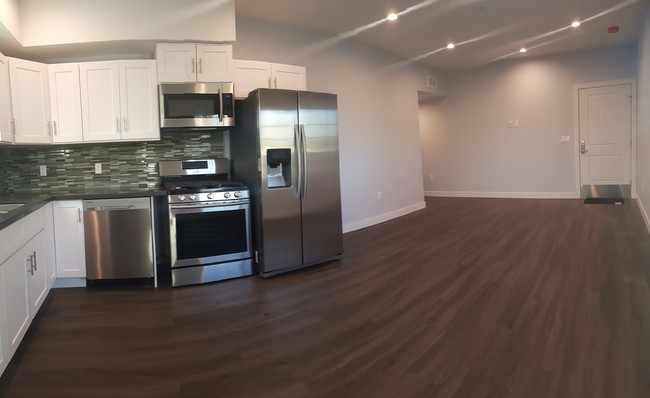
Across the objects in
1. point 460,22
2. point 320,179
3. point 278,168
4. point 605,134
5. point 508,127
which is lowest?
point 320,179

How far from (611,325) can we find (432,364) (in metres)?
1.23

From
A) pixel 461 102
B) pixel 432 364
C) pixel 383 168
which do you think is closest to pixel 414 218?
pixel 383 168

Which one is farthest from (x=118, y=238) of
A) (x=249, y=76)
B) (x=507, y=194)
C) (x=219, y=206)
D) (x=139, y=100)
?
(x=507, y=194)

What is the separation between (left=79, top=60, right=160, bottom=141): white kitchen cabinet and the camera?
388 centimetres

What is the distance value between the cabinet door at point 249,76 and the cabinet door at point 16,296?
8.00ft

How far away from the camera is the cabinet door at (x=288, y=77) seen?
447 cm

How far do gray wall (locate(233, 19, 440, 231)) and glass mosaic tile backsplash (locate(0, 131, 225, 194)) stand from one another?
1.28 metres

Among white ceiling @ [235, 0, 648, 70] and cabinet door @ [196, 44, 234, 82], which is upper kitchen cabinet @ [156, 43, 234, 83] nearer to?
cabinet door @ [196, 44, 234, 82]

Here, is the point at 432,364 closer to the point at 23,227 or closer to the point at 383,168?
the point at 23,227

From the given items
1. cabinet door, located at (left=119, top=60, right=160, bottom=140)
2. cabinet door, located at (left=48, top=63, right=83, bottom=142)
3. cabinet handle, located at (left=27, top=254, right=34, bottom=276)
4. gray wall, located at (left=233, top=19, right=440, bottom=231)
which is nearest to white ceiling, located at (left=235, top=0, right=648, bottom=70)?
gray wall, located at (left=233, top=19, right=440, bottom=231)

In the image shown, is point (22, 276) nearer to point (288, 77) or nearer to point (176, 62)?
point (176, 62)

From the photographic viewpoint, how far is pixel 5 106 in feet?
11.1

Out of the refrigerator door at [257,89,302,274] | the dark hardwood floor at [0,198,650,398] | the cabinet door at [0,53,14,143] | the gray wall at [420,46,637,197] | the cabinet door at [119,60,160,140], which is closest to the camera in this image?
the dark hardwood floor at [0,198,650,398]

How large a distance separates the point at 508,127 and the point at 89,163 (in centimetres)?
763
